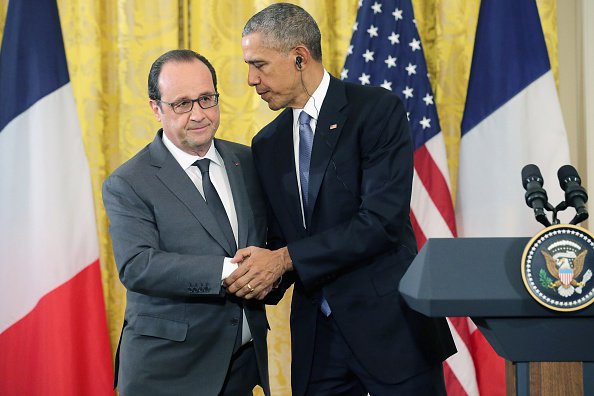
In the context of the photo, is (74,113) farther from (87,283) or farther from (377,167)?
(377,167)

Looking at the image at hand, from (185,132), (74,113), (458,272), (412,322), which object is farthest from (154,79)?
(74,113)

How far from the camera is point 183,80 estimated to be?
2.40 meters

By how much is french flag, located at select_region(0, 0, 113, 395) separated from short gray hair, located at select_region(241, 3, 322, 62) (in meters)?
1.67

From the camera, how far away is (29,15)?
3744 mm

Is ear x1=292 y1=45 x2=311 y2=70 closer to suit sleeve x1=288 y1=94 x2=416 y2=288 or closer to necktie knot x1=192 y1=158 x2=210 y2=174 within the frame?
suit sleeve x1=288 y1=94 x2=416 y2=288

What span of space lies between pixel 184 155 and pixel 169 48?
1.72 metres

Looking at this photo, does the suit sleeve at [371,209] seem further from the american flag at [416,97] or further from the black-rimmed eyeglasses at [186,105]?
the american flag at [416,97]

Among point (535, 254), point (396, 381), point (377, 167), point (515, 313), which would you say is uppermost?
point (377, 167)

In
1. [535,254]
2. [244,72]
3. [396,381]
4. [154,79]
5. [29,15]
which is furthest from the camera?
[244,72]

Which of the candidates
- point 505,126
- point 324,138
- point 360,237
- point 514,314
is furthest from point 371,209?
point 505,126

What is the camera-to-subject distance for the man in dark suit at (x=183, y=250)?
2.29 meters

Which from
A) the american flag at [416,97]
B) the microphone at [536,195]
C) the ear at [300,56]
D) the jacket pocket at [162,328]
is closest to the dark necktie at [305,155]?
the ear at [300,56]

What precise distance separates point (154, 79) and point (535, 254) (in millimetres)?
1418

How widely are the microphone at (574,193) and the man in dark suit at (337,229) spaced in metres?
0.69
